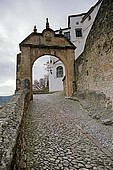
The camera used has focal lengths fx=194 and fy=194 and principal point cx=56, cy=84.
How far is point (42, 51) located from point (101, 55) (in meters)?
6.81

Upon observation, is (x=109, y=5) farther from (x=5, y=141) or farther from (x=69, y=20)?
(x=69, y=20)

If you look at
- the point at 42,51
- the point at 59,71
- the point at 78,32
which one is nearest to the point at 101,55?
the point at 42,51

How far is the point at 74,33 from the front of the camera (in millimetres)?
33344

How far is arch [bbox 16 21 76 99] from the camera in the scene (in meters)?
14.9

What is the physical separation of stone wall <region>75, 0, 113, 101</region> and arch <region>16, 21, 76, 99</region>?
3.61 metres

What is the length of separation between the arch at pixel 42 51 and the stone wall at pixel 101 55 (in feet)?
11.8

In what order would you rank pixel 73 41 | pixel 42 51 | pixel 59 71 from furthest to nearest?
pixel 73 41
pixel 59 71
pixel 42 51

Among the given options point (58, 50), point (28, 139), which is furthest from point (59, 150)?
point (58, 50)

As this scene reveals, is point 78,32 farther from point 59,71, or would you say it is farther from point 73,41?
point 59,71

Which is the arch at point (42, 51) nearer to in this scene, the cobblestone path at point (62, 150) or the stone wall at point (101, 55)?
the stone wall at point (101, 55)

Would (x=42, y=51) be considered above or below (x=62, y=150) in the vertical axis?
above

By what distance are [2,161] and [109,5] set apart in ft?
29.6

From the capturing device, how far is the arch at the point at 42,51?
14938mm

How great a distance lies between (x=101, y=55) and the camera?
9.71 metres
